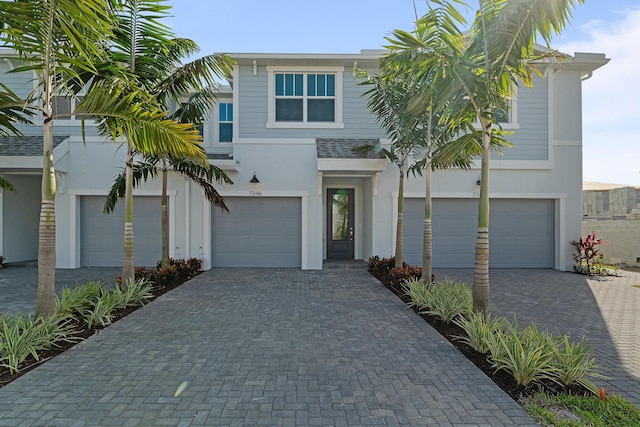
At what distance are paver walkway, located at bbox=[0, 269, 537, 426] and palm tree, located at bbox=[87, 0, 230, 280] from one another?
272 centimetres

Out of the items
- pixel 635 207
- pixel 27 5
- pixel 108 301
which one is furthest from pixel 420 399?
pixel 635 207

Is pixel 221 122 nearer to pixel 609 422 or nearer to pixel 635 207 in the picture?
pixel 609 422

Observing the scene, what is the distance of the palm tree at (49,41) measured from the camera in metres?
4.16

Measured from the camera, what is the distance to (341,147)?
35.0 ft

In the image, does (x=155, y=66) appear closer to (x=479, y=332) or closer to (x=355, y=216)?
(x=479, y=332)

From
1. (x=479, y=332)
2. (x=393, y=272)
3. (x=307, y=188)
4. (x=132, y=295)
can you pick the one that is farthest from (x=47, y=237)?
(x=307, y=188)

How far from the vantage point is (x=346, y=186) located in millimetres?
12625

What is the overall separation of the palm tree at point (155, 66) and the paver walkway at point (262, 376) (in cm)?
272

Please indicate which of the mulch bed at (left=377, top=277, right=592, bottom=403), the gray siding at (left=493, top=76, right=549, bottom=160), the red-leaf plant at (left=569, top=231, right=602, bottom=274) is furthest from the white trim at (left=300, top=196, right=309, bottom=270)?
the red-leaf plant at (left=569, top=231, right=602, bottom=274)

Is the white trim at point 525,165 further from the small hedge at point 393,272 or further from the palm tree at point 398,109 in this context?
the small hedge at point 393,272

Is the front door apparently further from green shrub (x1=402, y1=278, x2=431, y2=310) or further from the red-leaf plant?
the red-leaf plant

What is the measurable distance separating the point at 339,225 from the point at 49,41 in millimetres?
9582

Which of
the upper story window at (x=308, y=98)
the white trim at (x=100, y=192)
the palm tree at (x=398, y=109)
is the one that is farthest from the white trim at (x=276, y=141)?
the palm tree at (x=398, y=109)

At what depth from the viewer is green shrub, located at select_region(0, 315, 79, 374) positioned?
4013mm
